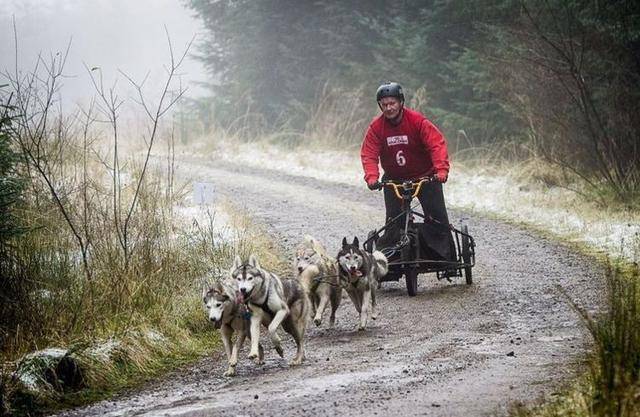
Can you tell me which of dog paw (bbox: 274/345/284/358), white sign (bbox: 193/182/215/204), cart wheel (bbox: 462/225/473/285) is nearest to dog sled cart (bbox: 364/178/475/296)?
cart wheel (bbox: 462/225/473/285)

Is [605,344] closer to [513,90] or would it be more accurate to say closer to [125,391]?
[125,391]

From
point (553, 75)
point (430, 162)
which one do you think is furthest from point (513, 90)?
point (430, 162)

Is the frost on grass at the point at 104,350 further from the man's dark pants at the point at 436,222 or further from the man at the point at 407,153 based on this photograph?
the man's dark pants at the point at 436,222

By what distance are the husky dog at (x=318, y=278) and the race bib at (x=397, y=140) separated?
165 centimetres

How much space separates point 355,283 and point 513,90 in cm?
910

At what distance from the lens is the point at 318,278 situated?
878cm

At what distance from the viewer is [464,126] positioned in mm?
19719

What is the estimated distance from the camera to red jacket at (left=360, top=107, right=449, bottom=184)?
9992 mm

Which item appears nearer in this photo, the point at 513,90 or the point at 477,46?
the point at 513,90

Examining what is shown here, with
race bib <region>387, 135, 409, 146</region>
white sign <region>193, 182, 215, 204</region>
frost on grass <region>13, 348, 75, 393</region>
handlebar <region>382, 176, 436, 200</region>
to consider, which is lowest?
frost on grass <region>13, 348, 75, 393</region>

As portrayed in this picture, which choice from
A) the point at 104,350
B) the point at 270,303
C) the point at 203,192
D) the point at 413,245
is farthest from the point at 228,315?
the point at 203,192

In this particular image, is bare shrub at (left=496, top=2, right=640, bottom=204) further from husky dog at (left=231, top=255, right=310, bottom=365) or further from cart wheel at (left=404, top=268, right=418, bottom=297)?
husky dog at (left=231, top=255, right=310, bottom=365)

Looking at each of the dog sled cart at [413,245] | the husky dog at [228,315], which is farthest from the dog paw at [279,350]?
the dog sled cart at [413,245]

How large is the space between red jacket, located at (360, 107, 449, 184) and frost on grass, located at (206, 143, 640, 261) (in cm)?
233
